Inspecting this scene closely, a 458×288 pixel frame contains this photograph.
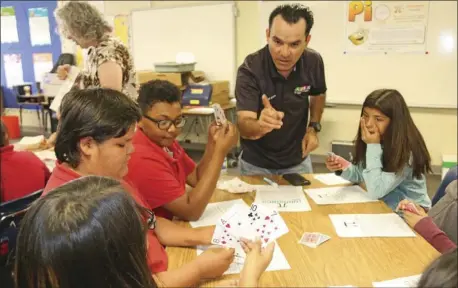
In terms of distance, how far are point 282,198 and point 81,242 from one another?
1.25m

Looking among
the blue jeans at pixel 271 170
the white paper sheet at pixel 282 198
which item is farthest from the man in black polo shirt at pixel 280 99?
the white paper sheet at pixel 282 198

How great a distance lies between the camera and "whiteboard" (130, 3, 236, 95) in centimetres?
520

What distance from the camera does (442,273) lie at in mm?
596

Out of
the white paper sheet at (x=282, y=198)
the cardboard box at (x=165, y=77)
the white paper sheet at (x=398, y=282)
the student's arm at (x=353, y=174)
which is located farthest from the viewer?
the cardboard box at (x=165, y=77)

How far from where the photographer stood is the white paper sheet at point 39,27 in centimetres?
674

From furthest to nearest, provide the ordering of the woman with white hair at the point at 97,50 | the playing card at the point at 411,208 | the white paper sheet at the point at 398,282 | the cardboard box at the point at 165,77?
1. the cardboard box at the point at 165,77
2. the woman with white hair at the point at 97,50
3. the playing card at the point at 411,208
4. the white paper sheet at the point at 398,282

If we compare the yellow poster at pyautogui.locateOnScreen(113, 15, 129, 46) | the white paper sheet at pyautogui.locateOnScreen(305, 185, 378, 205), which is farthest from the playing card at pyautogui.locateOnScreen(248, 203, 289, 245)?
the yellow poster at pyautogui.locateOnScreen(113, 15, 129, 46)

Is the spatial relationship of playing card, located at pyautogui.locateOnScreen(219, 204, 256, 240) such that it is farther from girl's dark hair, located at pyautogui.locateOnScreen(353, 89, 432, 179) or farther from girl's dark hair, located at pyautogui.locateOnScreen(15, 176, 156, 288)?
girl's dark hair, located at pyautogui.locateOnScreen(353, 89, 432, 179)

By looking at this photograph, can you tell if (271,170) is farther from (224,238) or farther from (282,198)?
(224,238)

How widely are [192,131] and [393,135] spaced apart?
4.02m

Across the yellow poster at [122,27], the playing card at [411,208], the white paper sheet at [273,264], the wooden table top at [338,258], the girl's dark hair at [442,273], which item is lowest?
the white paper sheet at [273,264]

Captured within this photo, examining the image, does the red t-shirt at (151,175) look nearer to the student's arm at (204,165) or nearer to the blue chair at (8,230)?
the student's arm at (204,165)

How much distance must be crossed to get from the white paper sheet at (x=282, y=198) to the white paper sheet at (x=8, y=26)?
22.3 ft

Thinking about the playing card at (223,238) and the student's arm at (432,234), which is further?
the student's arm at (432,234)
